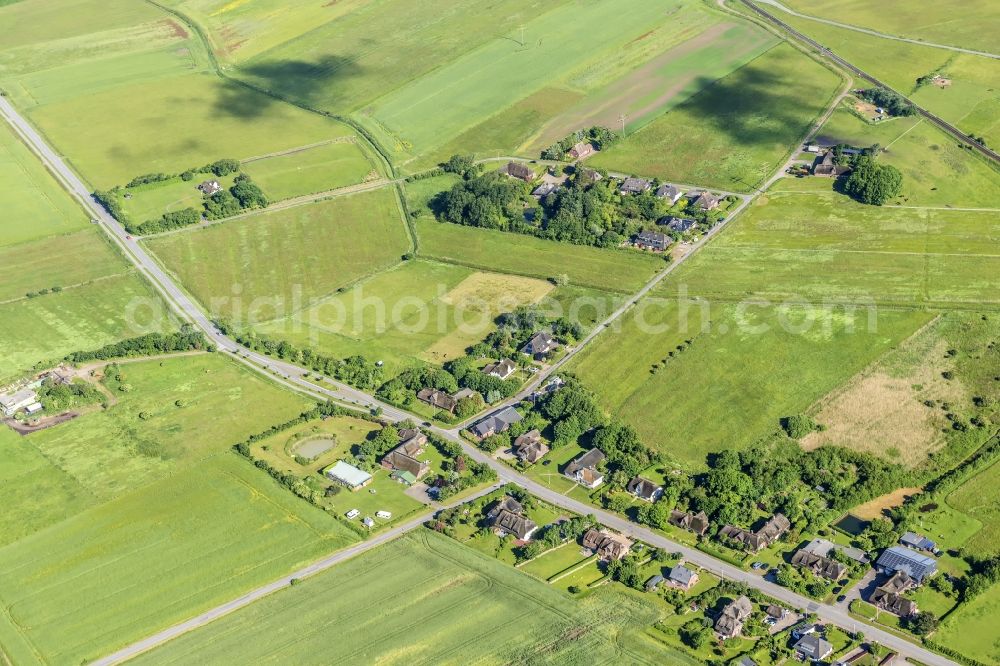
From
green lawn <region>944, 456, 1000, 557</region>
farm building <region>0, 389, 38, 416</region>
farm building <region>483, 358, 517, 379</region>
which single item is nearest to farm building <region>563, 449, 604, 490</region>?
farm building <region>483, 358, 517, 379</region>

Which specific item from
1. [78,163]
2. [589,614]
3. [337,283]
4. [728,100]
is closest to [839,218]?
[728,100]

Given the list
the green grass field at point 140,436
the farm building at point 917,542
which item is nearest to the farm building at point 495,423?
the green grass field at point 140,436

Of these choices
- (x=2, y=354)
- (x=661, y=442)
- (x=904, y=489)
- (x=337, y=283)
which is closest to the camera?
(x=904, y=489)

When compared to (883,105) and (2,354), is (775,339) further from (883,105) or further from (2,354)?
(2,354)

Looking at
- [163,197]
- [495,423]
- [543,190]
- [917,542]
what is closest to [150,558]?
[495,423]

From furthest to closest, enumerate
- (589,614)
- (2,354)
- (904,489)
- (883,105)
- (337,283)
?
(883,105), (337,283), (2,354), (904,489), (589,614)

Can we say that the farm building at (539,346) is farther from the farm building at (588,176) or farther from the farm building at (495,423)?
the farm building at (588,176)

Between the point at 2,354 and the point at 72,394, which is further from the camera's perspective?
the point at 2,354
